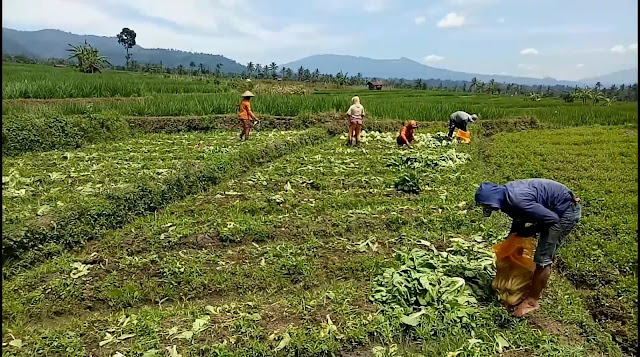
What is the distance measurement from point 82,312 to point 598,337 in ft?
16.7

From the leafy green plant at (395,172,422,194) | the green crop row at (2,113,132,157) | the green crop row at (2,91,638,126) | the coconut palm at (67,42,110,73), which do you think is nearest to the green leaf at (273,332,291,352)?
the leafy green plant at (395,172,422,194)

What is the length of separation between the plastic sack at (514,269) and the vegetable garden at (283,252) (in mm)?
212

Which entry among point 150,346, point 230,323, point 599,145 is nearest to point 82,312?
point 150,346

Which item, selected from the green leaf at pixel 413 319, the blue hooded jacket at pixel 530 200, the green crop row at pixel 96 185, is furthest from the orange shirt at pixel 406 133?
the green leaf at pixel 413 319

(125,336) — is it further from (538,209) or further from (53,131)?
(53,131)

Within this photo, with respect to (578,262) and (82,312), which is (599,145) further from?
(82,312)

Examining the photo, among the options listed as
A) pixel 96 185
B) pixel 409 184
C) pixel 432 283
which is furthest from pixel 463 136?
pixel 96 185

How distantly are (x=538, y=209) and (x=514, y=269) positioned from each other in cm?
75

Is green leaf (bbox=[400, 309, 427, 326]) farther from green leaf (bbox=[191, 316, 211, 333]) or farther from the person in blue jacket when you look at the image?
green leaf (bbox=[191, 316, 211, 333])

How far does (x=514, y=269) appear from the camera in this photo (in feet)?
15.4

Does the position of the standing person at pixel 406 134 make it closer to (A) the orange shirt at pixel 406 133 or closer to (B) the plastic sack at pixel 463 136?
(A) the orange shirt at pixel 406 133

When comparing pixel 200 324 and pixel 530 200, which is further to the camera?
pixel 530 200

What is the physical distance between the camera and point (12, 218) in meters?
6.07

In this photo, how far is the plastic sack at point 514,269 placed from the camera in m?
4.63
